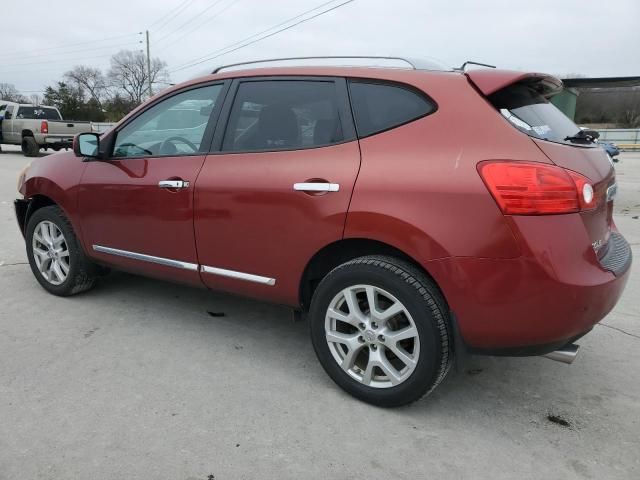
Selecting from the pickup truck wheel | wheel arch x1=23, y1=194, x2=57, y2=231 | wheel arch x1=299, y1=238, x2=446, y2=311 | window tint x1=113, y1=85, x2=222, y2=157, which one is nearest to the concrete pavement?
wheel arch x1=299, y1=238, x2=446, y2=311

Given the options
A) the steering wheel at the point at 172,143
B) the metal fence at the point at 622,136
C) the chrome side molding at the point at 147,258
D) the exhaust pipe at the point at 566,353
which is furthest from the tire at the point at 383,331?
the metal fence at the point at 622,136

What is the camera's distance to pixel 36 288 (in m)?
4.51

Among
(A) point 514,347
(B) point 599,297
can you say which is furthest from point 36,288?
(B) point 599,297

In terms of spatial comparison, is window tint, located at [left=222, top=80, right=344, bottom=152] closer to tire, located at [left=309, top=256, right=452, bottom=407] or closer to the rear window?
tire, located at [left=309, top=256, right=452, bottom=407]

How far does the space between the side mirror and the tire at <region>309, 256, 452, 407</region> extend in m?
2.10

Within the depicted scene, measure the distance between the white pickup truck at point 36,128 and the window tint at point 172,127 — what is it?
52.0 feet

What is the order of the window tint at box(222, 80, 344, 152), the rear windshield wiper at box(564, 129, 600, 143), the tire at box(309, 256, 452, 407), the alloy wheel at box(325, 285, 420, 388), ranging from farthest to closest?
the window tint at box(222, 80, 344, 152)
the rear windshield wiper at box(564, 129, 600, 143)
the alloy wheel at box(325, 285, 420, 388)
the tire at box(309, 256, 452, 407)

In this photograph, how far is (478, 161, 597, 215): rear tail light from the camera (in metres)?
2.23

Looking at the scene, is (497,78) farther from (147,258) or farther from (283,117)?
(147,258)

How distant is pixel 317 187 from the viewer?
2686mm

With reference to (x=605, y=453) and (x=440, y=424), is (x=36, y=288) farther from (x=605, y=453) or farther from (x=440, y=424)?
(x=605, y=453)

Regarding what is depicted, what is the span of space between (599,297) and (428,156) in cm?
98

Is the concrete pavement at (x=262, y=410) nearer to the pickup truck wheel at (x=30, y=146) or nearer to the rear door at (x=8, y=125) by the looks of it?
the pickup truck wheel at (x=30, y=146)

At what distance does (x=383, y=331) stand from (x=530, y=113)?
1292mm
